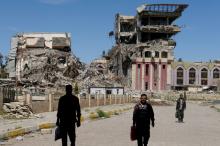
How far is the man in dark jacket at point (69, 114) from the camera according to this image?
1204 cm

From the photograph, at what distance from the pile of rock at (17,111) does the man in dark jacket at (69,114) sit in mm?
16497

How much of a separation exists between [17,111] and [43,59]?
6061cm

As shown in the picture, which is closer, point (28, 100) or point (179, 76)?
point (28, 100)

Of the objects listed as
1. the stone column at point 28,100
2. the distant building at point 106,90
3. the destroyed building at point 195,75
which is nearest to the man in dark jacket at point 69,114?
the stone column at point 28,100

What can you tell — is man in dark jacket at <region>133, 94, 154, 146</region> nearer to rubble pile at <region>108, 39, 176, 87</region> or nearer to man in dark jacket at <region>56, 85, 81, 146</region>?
man in dark jacket at <region>56, 85, 81, 146</region>

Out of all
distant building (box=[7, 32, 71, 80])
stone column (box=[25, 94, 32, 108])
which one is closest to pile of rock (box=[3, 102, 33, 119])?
stone column (box=[25, 94, 32, 108])

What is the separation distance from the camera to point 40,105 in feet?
113

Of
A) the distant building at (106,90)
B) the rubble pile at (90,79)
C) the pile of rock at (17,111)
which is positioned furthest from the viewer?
the rubble pile at (90,79)

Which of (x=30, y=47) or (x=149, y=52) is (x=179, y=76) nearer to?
(x=149, y=52)

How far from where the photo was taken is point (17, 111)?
96.8ft

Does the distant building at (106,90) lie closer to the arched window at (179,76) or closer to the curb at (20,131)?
the curb at (20,131)

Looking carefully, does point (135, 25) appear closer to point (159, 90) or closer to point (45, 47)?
point (159, 90)

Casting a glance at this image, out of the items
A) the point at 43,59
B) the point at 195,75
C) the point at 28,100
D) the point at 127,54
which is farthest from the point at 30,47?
the point at 28,100

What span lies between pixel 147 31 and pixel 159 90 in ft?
48.9
